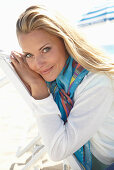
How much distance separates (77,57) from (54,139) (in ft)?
1.83

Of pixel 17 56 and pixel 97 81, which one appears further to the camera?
pixel 17 56

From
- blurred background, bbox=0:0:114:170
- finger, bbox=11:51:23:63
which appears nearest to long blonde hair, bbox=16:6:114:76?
finger, bbox=11:51:23:63

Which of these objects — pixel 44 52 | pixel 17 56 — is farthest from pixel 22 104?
pixel 44 52

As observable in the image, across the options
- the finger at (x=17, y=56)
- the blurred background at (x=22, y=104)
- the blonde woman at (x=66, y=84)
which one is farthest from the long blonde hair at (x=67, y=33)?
the blurred background at (x=22, y=104)

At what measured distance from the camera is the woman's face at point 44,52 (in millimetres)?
1435

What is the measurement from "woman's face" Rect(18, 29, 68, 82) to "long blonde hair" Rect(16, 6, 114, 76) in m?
0.04

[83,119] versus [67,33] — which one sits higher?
[67,33]

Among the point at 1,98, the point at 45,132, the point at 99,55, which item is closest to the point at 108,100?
the point at 99,55

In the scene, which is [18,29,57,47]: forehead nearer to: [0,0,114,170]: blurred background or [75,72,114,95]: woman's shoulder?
[75,72,114,95]: woman's shoulder

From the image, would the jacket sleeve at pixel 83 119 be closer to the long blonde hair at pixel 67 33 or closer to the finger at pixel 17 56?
the long blonde hair at pixel 67 33

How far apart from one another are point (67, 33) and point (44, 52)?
8.0 inches

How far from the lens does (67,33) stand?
4.81 feet

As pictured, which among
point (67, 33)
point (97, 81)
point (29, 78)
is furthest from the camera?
point (29, 78)

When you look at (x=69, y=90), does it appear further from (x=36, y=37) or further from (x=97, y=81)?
(x=36, y=37)
